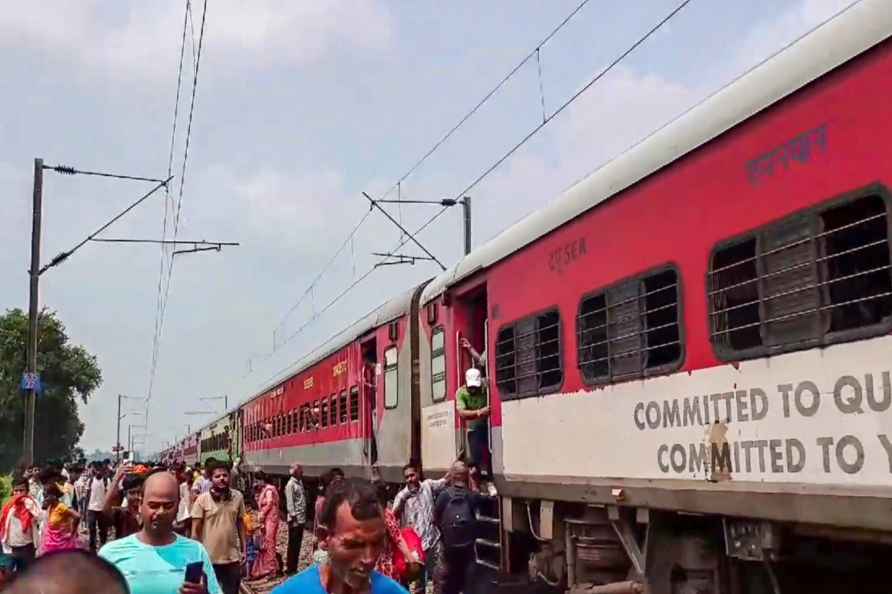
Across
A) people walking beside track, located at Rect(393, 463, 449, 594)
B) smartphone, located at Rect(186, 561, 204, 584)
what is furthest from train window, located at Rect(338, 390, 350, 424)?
smartphone, located at Rect(186, 561, 204, 584)

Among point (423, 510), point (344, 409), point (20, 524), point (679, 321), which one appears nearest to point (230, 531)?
point (423, 510)

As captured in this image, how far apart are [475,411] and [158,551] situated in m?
6.04

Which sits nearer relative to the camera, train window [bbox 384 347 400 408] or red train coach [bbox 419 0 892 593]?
red train coach [bbox 419 0 892 593]

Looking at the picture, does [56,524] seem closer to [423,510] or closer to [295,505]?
[423,510]

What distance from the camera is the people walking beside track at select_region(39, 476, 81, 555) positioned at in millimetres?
10023

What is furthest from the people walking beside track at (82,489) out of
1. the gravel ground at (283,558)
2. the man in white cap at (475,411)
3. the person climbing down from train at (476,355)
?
the man in white cap at (475,411)

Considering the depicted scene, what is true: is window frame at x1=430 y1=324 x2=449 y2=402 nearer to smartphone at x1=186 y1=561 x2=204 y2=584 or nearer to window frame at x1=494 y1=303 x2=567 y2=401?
window frame at x1=494 y1=303 x2=567 y2=401

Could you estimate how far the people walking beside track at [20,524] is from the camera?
11.1 m

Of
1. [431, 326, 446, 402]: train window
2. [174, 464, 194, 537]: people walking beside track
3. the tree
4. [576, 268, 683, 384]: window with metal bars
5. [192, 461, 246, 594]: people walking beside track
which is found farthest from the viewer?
the tree

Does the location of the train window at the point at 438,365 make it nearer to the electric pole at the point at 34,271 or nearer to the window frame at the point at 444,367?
the window frame at the point at 444,367

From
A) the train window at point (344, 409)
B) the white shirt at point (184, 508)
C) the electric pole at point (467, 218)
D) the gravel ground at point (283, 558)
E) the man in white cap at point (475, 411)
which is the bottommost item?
the gravel ground at point (283, 558)

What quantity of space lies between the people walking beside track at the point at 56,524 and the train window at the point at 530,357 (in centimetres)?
400

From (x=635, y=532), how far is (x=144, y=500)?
13.3 ft

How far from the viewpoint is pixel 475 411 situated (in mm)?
10258
